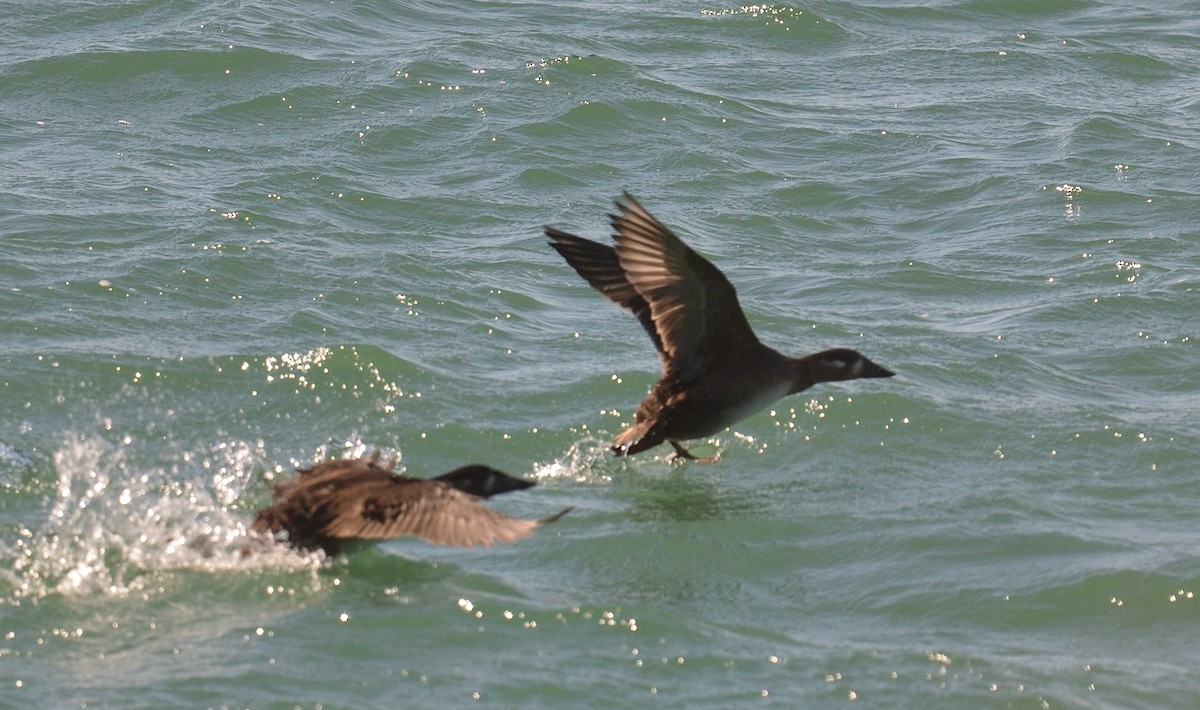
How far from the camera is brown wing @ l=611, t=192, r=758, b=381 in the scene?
8523 millimetres

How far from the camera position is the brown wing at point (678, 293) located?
8.52 meters

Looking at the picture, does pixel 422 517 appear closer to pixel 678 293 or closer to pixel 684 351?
pixel 678 293

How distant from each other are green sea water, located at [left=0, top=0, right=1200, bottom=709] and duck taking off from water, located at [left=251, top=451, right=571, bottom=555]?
0.19 metres

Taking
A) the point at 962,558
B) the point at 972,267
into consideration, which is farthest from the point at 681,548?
the point at 972,267

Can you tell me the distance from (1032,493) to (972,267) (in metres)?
3.71

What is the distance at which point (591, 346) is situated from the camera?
10.5 m

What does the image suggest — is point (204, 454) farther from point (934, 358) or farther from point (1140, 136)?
point (1140, 136)

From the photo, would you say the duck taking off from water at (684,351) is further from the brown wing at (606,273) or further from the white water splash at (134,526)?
the white water splash at (134,526)

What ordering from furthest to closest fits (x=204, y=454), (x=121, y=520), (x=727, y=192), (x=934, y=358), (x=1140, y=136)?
(x=1140, y=136)
(x=727, y=192)
(x=934, y=358)
(x=204, y=454)
(x=121, y=520)

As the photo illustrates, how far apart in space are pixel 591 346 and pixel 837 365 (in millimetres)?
1708

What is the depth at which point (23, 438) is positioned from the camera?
28.0 ft

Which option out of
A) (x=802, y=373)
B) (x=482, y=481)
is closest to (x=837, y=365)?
(x=802, y=373)

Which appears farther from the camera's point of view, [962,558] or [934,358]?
[934,358]

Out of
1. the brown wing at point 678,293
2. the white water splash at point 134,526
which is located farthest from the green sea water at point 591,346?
the brown wing at point 678,293
